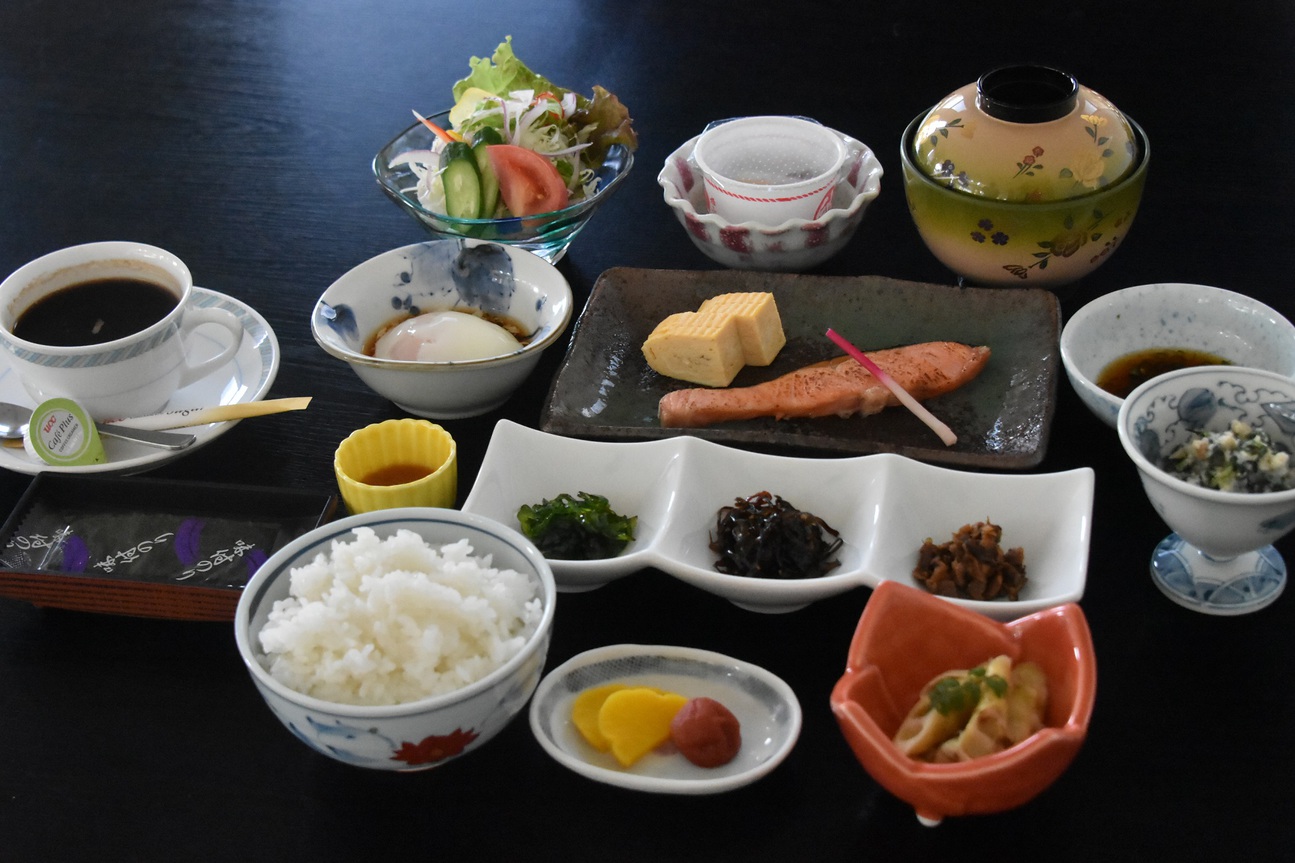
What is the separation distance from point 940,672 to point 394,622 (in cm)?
57

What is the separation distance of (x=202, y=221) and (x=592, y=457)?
1.20 m

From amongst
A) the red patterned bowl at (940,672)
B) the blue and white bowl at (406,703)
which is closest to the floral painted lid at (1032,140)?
the red patterned bowl at (940,672)

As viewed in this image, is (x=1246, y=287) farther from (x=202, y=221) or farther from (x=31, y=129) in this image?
(x=31, y=129)

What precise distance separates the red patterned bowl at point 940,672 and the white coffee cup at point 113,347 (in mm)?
1105

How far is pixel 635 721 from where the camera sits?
1.15 m

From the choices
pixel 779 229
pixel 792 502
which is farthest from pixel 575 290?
pixel 792 502

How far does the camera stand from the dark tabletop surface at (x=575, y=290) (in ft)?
3.74

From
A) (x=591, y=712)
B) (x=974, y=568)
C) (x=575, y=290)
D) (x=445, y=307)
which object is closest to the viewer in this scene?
(x=591, y=712)

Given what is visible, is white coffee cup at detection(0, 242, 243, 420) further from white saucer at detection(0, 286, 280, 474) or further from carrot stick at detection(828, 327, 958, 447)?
carrot stick at detection(828, 327, 958, 447)

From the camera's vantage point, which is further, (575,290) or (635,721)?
(575,290)

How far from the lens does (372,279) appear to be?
182cm

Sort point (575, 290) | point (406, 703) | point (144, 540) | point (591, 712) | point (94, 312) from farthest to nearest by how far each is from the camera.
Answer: point (575, 290) < point (94, 312) < point (144, 540) < point (591, 712) < point (406, 703)

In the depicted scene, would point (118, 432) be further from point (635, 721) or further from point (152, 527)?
point (635, 721)

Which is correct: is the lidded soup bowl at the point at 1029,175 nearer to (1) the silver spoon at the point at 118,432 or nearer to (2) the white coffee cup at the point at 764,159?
(2) the white coffee cup at the point at 764,159
